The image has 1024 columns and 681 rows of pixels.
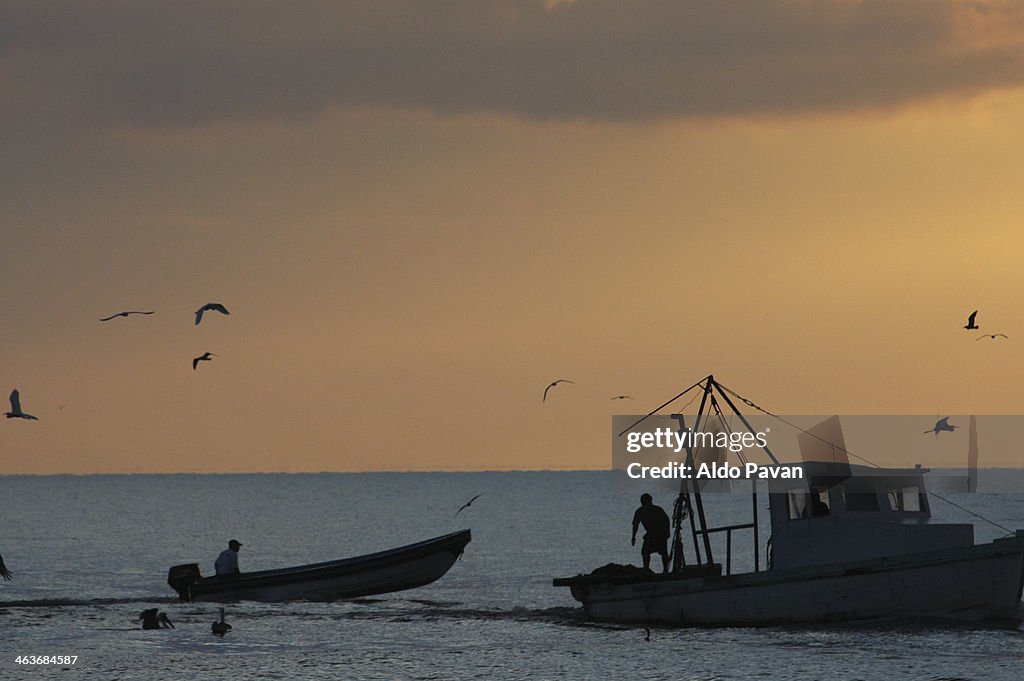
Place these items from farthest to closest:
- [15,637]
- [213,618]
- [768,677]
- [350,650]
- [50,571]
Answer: [50,571] → [213,618] → [15,637] → [350,650] → [768,677]

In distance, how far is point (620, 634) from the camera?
37.4 metres

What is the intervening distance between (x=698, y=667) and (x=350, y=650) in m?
8.89

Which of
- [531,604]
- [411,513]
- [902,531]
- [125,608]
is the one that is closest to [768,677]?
[902,531]

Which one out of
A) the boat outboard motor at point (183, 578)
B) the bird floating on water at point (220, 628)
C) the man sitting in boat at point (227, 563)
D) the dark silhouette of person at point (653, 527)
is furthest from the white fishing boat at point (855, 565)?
the boat outboard motor at point (183, 578)

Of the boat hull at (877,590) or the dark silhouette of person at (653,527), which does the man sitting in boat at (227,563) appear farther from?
the boat hull at (877,590)

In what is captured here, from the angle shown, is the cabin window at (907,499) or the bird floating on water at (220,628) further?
the bird floating on water at (220,628)

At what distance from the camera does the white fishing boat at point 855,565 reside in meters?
33.4

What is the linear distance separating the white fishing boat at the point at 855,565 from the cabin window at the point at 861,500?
2cm

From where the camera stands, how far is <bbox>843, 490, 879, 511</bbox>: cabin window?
34.1 meters

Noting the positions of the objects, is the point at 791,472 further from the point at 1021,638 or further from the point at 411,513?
the point at 411,513

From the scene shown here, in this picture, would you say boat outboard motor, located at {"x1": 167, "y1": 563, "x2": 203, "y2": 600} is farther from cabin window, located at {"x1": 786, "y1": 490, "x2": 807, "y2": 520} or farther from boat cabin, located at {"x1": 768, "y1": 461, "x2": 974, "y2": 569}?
cabin window, located at {"x1": 786, "y1": 490, "x2": 807, "y2": 520}

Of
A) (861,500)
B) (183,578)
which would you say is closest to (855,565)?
(861,500)

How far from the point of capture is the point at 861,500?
3412 cm

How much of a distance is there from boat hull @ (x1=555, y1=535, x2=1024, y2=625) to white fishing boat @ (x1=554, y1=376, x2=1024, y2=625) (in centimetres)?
2
